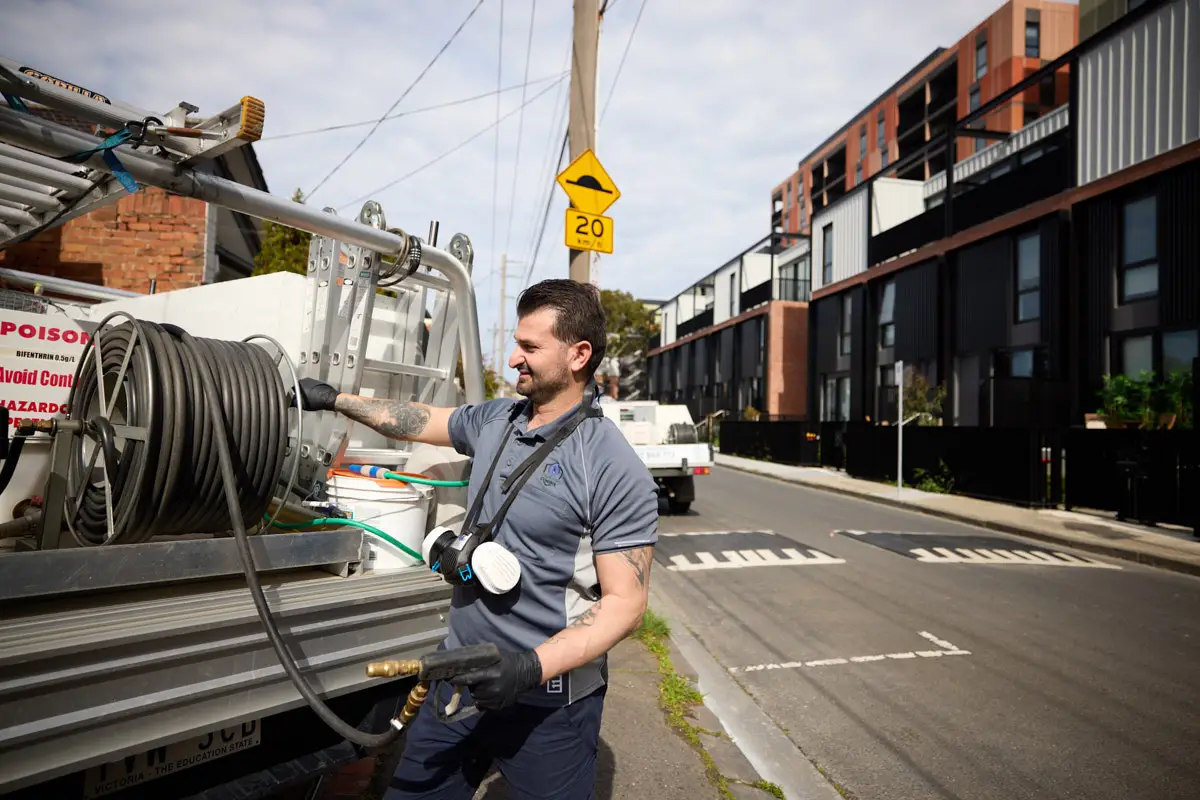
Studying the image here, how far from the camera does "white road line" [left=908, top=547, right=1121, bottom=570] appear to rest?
954 centimetres

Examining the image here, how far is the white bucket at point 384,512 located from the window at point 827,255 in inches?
1136

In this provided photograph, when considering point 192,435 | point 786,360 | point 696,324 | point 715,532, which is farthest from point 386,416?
point 696,324

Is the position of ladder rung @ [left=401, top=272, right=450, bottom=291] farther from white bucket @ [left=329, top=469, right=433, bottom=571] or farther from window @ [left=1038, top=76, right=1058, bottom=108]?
window @ [left=1038, top=76, right=1058, bottom=108]

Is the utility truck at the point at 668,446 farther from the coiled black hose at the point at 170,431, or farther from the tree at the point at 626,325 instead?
the tree at the point at 626,325

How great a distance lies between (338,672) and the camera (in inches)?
92.4

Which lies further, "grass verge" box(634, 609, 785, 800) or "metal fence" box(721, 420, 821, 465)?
"metal fence" box(721, 420, 821, 465)

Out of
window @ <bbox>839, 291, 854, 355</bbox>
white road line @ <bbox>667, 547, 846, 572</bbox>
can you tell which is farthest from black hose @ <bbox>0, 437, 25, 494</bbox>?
window @ <bbox>839, 291, 854, 355</bbox>

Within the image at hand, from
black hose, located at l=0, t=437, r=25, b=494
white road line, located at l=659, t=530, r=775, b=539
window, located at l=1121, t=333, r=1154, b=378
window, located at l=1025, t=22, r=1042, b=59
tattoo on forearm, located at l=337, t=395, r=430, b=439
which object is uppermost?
window, located at l=1025, t=22, r=1042, b=59

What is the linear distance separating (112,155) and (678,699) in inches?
154

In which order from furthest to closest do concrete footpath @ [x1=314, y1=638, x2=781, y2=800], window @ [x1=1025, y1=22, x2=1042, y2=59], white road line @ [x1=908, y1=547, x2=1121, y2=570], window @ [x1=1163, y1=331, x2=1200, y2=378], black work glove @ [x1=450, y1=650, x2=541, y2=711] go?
window @ [x1=1025, y1=22, x2=1042, y2=59], window @ [x1=1163, y1=331, x2=1200, y2=378], white road line @ [x1=908, y1=547, x2=1121, y2=570], concrete footpath @ [x1=314, y1=638, x2=781, y2=800], black work glove @ [x1=450, y1=650, x2=541, y2=711]

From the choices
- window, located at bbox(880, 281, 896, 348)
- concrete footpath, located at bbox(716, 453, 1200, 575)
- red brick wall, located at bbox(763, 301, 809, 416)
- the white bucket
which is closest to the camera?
the white bucket

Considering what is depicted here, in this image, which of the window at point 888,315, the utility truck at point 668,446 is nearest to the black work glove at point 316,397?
the utility truck at point 668,446

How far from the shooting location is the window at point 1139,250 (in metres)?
15.2

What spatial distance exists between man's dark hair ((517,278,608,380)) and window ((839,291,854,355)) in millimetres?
27466
